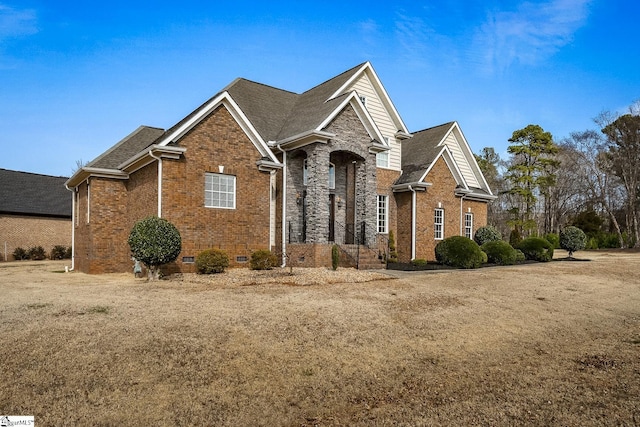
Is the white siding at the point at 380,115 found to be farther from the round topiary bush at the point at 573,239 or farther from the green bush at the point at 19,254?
the green bush at the point at 19,254

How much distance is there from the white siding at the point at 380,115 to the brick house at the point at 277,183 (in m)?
0.06

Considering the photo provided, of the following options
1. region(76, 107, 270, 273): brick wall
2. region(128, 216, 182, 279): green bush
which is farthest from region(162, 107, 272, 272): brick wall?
region(128, 216, 182, 279): green bush

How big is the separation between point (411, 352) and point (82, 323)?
5.56 m

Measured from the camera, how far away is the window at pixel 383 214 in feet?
77.6

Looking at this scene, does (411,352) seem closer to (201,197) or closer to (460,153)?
(201,197)

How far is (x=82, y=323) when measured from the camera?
25.2ft

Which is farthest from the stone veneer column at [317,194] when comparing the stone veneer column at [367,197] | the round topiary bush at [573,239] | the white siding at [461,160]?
the round topiary bush at [573,239]

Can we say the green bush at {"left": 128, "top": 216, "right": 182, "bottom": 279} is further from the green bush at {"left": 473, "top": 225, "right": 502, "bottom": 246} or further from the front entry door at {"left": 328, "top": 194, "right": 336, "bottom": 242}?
the green bush at {"left": 473, "top": 225, "right": 502, "bottom": 246}

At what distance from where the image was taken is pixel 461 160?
94.1 feet

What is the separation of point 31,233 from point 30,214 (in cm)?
141

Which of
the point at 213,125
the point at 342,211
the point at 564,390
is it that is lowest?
the point at 564,390

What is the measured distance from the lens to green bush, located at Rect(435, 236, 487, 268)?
770 inches

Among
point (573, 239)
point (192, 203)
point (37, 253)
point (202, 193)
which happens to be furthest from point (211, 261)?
point (37, 253)

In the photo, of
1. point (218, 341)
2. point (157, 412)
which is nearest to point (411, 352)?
point (218, 341)
